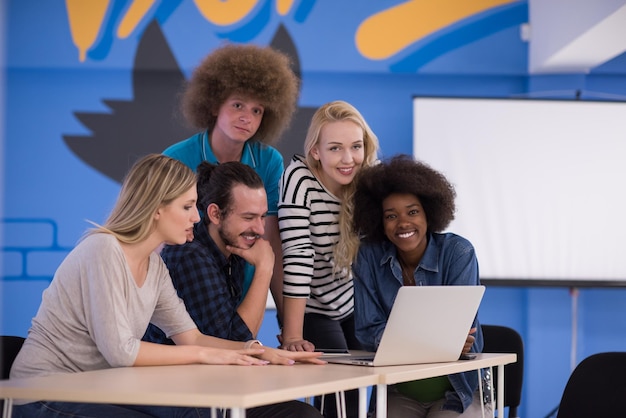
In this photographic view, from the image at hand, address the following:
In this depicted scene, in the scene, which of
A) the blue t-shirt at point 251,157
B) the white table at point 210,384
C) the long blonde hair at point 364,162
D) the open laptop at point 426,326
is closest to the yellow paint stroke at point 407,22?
the blue t-shirt at point 251,157

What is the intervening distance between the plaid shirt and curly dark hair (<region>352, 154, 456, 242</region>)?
0.62m

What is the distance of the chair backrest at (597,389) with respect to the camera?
9.47 feet

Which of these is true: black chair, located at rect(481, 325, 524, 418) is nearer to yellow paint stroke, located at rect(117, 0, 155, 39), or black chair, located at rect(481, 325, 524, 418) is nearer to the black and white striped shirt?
the black and white striped shirt

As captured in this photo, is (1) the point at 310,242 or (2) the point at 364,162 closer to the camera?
(1) the point at 310,242

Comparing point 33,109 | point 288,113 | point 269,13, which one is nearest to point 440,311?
point 288,113

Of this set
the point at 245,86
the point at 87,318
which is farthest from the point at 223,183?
the point at 87,318

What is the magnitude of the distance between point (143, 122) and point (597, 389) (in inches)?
148

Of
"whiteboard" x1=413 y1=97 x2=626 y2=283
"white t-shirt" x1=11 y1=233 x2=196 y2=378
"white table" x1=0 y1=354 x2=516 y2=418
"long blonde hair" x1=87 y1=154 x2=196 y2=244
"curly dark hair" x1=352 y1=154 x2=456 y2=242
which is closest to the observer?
"white table" x1=0 y1=354 x2=516 y2=418

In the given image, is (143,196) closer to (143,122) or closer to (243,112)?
(243,112)

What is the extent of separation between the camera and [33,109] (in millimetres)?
5805

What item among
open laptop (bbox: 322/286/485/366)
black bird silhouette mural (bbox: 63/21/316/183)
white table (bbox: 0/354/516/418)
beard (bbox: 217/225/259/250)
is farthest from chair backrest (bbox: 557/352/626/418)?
black bird silhouette mural (bbox: 63/21/316/183)

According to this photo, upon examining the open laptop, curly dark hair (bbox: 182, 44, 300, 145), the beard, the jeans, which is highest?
curly dark hair (bbox: 182, 44, 300, 145)

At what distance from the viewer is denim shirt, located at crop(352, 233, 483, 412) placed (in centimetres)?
301

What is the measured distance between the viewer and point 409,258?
3.12 metres
